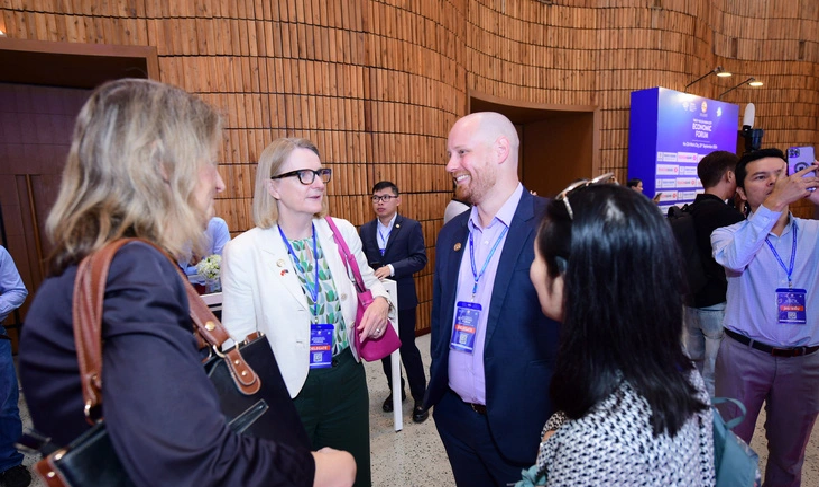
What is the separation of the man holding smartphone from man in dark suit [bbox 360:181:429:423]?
2.11 m

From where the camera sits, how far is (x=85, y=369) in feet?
2.11

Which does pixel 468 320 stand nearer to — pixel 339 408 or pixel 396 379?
pixel 339 408

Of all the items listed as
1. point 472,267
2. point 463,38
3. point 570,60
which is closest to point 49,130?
point 463,38

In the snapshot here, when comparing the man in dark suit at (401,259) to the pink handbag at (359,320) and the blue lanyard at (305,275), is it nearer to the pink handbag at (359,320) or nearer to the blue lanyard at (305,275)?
the pink handbag at (359,320)

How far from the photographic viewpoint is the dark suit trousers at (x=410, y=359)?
349 centimetres

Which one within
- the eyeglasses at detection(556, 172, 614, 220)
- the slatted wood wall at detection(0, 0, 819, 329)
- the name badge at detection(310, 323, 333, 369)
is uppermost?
the slatted wood wall at detection(0, 0, 819, 329)

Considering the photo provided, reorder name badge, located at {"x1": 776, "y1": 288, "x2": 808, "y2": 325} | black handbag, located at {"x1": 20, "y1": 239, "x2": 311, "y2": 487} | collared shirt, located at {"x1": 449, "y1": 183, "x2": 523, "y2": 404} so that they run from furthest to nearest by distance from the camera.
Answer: name badge, located at {"x1": 776, "y1": 288, "x2": 808, "y2": 325} → collared shirt, located at {"x1": 449, "y1": 183, "x2": 523, "y2": 404} → black handbag, located at {"x1": 20, "y1": 239, "x2": 311, "y2": 487}

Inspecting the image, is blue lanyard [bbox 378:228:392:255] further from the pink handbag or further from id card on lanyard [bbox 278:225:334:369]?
id card on lanyard [bbox 278:225:334:369]

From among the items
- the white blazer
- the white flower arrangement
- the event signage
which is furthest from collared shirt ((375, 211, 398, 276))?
the event signage

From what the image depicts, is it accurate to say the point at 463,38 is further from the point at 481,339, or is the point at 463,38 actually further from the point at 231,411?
the point at 231,411

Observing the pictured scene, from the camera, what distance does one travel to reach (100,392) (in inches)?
26.2

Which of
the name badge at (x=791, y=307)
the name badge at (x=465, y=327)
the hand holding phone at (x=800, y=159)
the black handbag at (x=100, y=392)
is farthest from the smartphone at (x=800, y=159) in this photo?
the black handbag at (x=100, y=392)

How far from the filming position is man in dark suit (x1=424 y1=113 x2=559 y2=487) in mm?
1443

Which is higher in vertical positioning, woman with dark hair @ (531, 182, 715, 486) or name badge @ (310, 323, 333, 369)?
woman with dark hair @ (531, 182, 715, 486)
